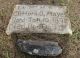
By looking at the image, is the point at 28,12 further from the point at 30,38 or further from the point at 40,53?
the point at 40,53

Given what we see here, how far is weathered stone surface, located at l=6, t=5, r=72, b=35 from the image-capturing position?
8.43ft

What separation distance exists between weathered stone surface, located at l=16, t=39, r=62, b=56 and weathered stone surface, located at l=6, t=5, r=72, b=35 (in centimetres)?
12

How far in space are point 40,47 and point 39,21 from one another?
11.3 inches

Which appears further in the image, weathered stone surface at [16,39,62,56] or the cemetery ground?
the cemetery ground

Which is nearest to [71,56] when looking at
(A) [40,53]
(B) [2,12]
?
(A) [40,53]

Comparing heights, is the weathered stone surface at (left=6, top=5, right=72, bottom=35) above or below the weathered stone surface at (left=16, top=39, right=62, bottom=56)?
above

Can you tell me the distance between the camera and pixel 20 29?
2.58 metres

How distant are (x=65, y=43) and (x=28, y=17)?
48 cm

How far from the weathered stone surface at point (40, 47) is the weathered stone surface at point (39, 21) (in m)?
0.12

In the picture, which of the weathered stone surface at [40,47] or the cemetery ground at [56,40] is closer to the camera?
the weathered stone surface at [40,47]

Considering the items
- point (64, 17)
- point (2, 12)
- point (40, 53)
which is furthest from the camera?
point (2, 12)

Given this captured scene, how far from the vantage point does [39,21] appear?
2.66 metres

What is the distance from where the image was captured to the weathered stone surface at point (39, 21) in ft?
8.43

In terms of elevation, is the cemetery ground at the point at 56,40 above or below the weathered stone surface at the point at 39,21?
below
